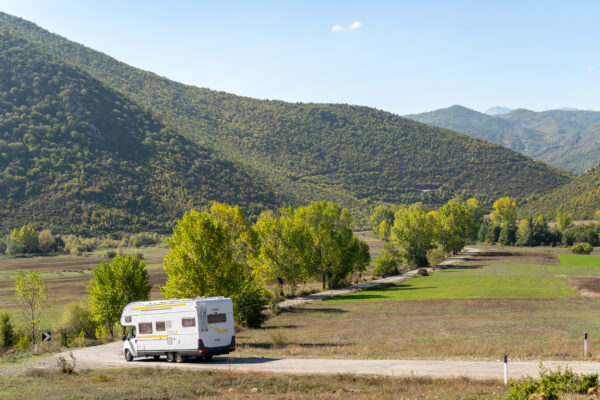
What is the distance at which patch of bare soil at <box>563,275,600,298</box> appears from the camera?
6688 cm

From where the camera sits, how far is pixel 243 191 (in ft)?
629

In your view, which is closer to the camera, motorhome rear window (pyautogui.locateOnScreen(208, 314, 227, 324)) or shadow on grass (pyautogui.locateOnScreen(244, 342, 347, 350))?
motorhome rear window (pyautogui.locateOnScreen(208, 314, 227, 324))

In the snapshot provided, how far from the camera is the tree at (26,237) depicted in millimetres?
127188

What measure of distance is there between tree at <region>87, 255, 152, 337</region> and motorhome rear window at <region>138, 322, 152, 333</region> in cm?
1746

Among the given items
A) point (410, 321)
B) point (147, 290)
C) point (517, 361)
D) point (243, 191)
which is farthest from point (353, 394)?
point (243, 191)

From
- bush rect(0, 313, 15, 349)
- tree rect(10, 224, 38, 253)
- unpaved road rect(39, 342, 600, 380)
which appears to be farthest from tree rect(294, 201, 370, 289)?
tree rect(10, 224, 38, 253)

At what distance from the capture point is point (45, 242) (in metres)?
133

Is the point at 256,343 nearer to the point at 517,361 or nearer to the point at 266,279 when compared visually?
the point at 517,361

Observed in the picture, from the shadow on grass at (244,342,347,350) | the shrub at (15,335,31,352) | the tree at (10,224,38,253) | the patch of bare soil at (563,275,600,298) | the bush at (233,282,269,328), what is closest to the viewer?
the shadow on grass at (244,342,347,350)

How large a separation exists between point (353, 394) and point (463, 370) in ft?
21.4

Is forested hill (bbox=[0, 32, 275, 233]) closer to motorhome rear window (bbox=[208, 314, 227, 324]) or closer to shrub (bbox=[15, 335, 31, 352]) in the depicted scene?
shrub (bbox=[15, 335, 31, 352])

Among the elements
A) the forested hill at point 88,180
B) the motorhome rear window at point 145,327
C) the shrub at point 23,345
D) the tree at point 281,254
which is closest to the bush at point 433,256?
the tree at point 281,254

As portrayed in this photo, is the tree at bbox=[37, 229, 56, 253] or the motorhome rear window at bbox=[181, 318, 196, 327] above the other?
the motorhome rear window at bbox=[181, 318, 196, 327]

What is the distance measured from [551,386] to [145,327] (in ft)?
74.1
